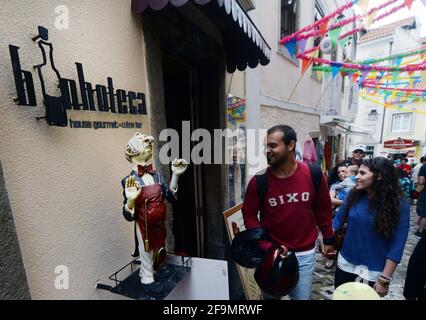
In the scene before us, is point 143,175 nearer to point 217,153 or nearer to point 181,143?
point 181,143

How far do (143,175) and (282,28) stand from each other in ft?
18.6

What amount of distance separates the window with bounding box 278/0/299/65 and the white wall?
4.75 meters

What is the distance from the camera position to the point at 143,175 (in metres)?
1.43

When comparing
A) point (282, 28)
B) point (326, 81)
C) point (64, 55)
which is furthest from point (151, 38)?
point (326, 81)

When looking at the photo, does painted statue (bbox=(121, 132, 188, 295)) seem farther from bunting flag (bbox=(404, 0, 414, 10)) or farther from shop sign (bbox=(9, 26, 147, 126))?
bunting flag (bbox=(404, 0, 414, 10))

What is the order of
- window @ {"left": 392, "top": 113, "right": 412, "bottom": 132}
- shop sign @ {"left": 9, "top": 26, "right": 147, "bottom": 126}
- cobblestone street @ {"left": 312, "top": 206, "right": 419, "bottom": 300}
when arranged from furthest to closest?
window @ {"left": 392, "top": 113, "right": 412, "bottom": 132}
cobblestone street @ {"left": 312, "top": 206, "right": 419, "bottom": 300}
shop sign @ {"left": 9, "top": 26, "right": 147, "bottom": 126}

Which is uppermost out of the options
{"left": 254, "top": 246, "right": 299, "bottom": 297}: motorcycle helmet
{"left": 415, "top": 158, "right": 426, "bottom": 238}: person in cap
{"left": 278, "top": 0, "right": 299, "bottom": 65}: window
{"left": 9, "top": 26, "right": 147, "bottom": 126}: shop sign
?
{"left": 278, "top": 0, "right": 299, "bottom": 65}: window

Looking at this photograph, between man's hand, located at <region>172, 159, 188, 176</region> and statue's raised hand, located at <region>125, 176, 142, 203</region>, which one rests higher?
man's hand, located at <region>172, 159, 188, 176</region>

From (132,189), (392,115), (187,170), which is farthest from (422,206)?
(392,115)

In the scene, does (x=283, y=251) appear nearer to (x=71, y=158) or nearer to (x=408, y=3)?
(x=71, y=158)

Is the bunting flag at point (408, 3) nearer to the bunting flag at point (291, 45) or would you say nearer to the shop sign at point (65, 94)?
the bunting flag at point (291, 45)

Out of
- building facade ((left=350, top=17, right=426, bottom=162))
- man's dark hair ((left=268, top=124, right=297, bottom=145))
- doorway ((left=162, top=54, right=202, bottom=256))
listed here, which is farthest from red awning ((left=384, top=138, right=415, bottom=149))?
man's dark hair ((left=268, top=124, right=297, bottom=145))

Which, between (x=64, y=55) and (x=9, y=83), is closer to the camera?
(x=9, y=83)

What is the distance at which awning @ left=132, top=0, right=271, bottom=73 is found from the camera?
5.77 ft
